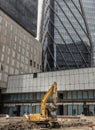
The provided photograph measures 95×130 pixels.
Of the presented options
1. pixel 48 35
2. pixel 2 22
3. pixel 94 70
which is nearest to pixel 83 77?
pixel 94 70

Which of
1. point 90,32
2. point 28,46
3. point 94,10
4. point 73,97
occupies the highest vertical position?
point 94,10

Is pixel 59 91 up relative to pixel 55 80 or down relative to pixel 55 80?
down

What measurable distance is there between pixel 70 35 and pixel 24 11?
55.4 meters

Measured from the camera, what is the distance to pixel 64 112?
66750 mm

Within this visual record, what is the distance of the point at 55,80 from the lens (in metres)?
70.2

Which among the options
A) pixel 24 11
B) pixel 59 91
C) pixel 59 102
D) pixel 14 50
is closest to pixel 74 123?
pixel 59 102

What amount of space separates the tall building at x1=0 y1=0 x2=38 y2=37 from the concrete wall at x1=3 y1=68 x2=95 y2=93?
100 feet

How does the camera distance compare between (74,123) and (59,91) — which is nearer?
(74,123)

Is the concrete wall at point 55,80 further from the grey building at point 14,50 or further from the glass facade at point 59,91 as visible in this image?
the grey building at point 14,50

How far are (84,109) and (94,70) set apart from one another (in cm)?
1189

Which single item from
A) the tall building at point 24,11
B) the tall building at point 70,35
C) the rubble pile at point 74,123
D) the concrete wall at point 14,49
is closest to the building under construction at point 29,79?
the concrete wall at point 14,49

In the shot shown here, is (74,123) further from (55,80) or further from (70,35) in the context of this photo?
(70,35)

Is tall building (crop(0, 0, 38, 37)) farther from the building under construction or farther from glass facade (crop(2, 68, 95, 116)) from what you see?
glass facade (crop(2, 68, 95, 116))

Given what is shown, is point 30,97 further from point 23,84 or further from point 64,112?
point 64,112
